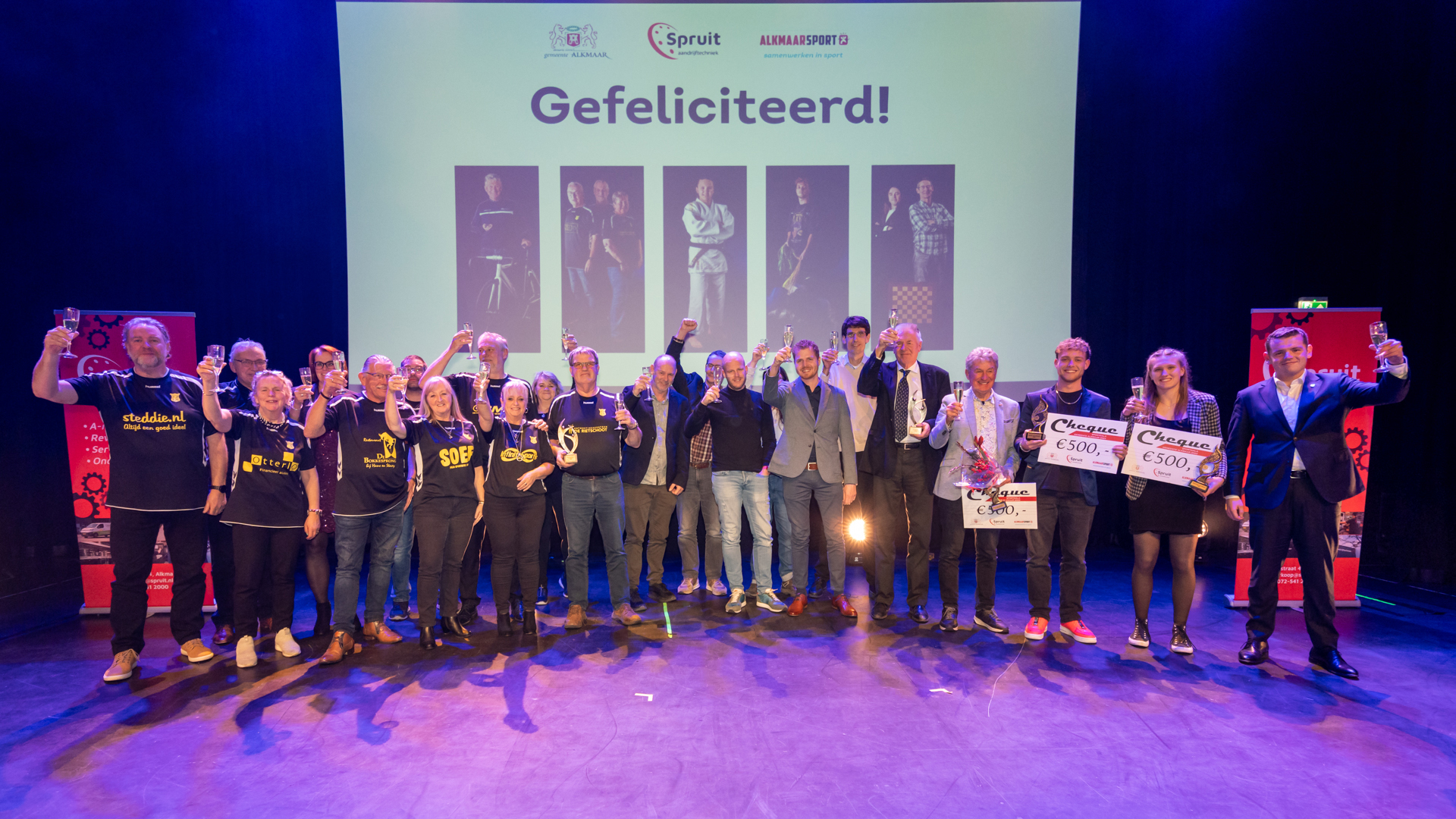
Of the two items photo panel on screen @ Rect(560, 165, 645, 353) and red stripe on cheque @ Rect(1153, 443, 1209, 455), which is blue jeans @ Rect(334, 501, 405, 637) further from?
red stripe on cheque @ Rect(1153, 443, 1209, 455)

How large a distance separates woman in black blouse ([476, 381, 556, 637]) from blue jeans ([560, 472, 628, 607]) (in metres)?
0.19

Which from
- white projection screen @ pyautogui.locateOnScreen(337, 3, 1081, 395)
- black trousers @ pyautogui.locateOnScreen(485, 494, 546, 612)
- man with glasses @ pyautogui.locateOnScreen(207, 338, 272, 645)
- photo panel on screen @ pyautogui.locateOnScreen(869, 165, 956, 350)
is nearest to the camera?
black trousers @ pyautogui.locateOnScreen(485, 494, 546, 612)

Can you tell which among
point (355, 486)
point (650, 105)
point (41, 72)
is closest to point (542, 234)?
point (650, 105)

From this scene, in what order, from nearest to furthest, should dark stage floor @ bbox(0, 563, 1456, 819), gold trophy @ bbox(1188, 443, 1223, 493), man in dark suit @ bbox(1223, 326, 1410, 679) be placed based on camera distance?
dark stage floor @ bbox(0, 563, 1456, 819) → man in dark suit @ bbox(1223, 326, 1410, 679) → gold trophy @ bbox(1188, 443, 1223, 493)

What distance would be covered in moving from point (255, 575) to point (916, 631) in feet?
12.5

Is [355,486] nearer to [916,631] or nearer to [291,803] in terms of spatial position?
[291,803]

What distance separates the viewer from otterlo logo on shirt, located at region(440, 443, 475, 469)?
12.5 ft

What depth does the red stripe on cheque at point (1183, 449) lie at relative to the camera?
359 cm

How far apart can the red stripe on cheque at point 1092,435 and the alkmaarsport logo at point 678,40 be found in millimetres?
4029

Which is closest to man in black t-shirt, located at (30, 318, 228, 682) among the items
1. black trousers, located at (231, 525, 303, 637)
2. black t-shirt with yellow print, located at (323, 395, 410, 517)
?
black trousers, located at (231, 525, 303, 637)

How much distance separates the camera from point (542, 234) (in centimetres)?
554

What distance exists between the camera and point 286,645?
3785mm

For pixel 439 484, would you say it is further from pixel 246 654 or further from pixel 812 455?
pixel 812 455

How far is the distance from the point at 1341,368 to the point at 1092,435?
7.86 ft
